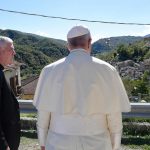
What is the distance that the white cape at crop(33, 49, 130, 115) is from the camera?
12.3 ft

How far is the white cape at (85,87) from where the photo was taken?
3740 millimetres

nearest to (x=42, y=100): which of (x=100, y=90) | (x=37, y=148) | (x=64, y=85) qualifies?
(x=64, y=85)

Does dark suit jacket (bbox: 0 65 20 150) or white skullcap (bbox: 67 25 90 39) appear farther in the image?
dark suit jacket (bbox: 0 65 20 150)

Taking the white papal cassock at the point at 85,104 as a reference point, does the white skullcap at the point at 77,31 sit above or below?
above

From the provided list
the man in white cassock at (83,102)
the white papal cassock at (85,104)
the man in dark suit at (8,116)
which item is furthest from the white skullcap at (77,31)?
the man in dark suit at (8,116)

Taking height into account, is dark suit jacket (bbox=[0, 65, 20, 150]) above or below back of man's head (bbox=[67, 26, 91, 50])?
below

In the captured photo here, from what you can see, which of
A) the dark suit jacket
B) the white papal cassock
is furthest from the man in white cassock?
the dark suit jacket

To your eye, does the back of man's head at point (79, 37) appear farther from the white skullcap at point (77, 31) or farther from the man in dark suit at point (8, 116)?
the man in dark suit at point (8, 116)

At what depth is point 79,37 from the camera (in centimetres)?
380

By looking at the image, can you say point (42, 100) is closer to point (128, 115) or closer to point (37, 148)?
point (37, 148)

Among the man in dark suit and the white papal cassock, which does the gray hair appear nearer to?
the white papal cassock

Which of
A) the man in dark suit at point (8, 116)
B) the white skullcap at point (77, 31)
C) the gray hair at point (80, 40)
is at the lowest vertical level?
the man in dark suit at point (8, 116)

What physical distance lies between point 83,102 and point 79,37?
54 cm

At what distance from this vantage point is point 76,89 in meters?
3.75
